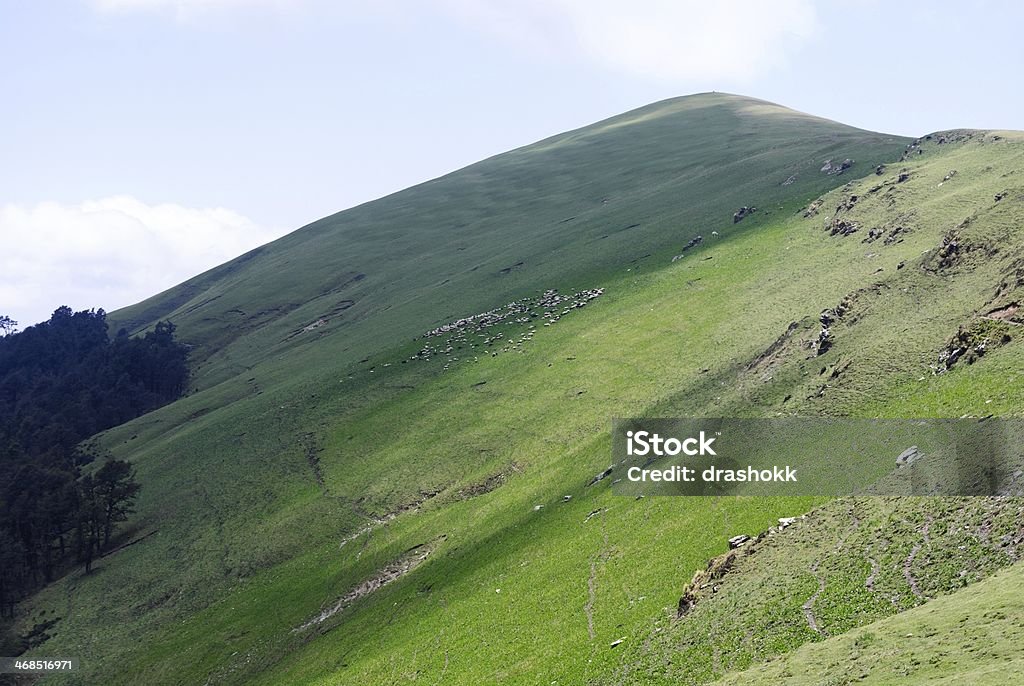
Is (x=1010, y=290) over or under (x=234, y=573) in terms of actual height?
over

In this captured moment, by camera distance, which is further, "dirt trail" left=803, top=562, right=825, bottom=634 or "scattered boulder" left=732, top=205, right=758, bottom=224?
"scattered boulder" left=732, top=205, right=758, bottom=224

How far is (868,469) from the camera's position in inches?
1735

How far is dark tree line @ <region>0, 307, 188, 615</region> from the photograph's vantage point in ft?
285

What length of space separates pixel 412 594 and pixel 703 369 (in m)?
35.0

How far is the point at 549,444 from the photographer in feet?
250

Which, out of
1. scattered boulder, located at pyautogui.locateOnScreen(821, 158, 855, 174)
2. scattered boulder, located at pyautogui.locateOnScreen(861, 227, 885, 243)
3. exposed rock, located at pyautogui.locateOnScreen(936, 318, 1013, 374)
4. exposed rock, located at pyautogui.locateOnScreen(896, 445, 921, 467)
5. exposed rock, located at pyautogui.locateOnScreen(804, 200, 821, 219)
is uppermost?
scattered boulder, located at pyautogui.locateOnScreen(821, 158, 855, 174)

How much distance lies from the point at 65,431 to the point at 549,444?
3633 inches

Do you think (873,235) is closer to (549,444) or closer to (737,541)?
(549,444)

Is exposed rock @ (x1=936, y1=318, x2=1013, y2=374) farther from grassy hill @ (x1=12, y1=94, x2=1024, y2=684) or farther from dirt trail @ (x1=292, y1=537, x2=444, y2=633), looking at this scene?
dirt trail @ (x1=292, y1=537, x2=444, y2=633)

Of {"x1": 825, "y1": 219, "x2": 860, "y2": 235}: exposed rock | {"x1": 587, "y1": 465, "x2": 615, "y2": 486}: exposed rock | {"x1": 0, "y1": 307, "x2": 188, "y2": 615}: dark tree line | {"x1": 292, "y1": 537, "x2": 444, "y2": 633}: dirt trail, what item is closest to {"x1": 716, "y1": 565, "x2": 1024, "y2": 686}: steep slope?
{"x1": 587, "y1": 465, "x2": 615, "y2": 486}: exposed rock

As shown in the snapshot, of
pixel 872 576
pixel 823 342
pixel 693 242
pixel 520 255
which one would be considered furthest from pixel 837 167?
pixel 872 576

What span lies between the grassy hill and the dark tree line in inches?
224

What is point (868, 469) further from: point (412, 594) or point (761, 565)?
point (412, 594)

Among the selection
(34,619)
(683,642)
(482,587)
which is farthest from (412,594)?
(34,619)
